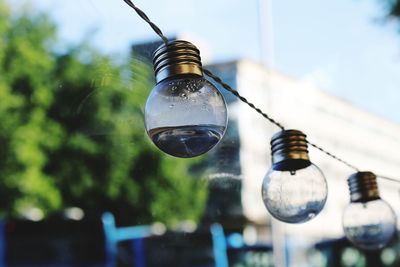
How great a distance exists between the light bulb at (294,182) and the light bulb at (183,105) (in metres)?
0.35

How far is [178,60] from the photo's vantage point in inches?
36.4

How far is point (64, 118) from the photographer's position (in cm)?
1127

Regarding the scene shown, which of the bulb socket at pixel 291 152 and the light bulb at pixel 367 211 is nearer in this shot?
the bulb socket at pixel 291 152

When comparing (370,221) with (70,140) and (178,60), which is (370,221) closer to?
(178,60)

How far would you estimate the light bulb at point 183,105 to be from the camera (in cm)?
89

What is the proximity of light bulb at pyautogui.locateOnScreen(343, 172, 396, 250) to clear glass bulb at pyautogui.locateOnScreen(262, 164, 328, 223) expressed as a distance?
1.18 ft

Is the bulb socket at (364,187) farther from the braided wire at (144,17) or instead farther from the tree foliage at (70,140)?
the tree foliage at (70,140)

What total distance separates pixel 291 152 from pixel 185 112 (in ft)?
1.42

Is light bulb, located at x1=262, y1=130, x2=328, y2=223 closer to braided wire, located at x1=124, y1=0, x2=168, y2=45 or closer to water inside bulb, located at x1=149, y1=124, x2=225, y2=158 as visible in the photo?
water inside bulb, located at x1=149, y1=124, x2=225, y2=158

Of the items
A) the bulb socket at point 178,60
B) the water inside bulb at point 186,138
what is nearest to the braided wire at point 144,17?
the bulb socket at point 178,60

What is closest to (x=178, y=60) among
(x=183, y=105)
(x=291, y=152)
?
(x=183, y=105)

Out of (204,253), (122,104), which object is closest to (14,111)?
(122,104)

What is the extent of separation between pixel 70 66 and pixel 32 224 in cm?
356

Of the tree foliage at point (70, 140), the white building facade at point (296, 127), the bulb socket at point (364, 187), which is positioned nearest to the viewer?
the bulb socket at point (364, 187)
